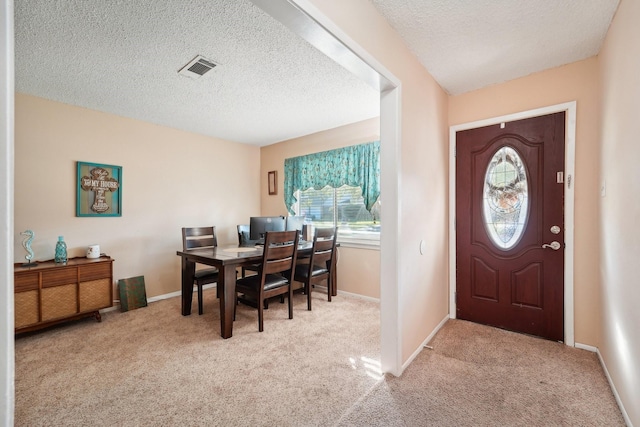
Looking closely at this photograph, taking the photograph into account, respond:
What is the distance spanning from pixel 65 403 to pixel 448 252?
326 centimetres

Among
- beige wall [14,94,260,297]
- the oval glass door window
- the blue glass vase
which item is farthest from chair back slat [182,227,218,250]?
the oval glass door window

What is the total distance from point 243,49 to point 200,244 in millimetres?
2345

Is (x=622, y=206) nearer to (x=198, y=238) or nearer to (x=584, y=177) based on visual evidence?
(x=584, y=177)

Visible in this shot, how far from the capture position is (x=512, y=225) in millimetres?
2588

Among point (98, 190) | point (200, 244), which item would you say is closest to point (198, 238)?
point (200, 244)

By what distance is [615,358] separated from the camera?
5.59ft

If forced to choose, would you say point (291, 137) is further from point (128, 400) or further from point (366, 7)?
point (128, 400)

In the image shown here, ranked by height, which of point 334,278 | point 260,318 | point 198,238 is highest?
point 198,238

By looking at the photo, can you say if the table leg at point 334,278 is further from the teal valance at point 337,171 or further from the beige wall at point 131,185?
the beige wall at point 131,185

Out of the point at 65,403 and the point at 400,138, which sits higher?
the point at 400,138

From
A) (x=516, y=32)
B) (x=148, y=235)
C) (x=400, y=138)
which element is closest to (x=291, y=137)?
(x=148, y=235)

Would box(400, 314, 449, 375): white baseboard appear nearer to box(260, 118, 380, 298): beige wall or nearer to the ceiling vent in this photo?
box(260, 118, 380, 298): beige wall

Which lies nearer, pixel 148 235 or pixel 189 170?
pixel 148 235

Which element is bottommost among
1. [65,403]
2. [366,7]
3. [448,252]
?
[65,403]
